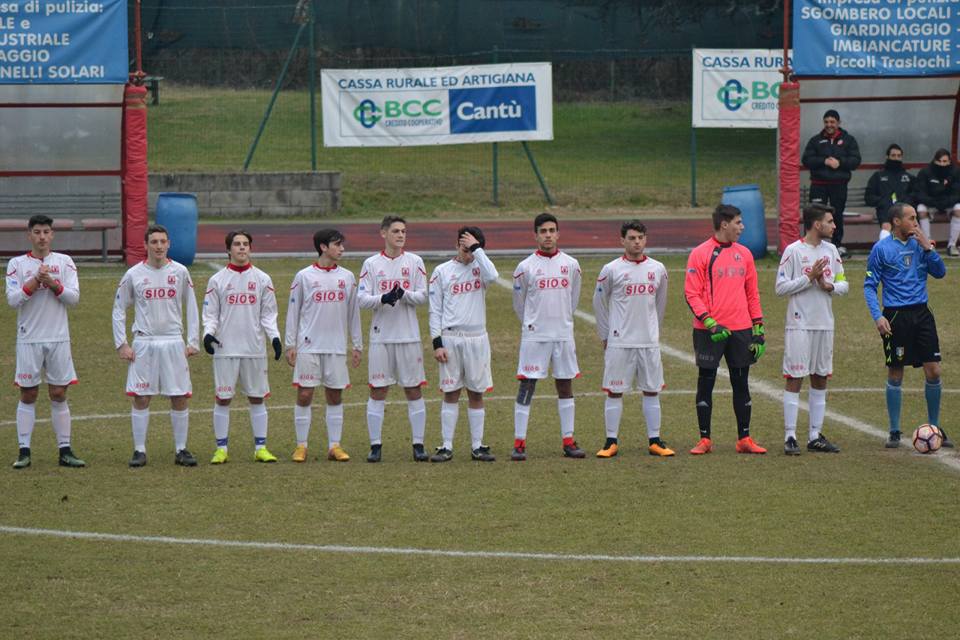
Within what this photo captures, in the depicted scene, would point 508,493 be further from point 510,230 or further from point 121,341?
point 510,230

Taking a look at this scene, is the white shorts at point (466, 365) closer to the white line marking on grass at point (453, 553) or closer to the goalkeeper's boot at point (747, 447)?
the goalkeeper's boot at point (747, 447)

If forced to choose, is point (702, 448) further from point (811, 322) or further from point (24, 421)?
point (24, 421)

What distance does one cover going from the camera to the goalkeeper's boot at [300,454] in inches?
512

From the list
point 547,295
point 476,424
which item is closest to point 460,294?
point 547,295

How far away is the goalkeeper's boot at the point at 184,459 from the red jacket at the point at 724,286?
4482mm

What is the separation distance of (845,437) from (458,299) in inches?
153

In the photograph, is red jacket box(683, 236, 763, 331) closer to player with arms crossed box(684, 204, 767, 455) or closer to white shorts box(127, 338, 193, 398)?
player with arms crossed box(684, 204, 767, 455)

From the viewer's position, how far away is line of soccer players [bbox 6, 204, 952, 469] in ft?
42.0

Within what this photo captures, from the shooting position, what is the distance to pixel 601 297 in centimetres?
1323

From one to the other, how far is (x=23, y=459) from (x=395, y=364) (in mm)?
3267

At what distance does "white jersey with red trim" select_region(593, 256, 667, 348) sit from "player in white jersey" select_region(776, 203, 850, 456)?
1113 mm

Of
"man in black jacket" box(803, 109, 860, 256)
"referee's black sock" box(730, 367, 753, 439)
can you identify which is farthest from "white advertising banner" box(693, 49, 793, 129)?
"referee's black sock" box(730, 367, 753, 439)

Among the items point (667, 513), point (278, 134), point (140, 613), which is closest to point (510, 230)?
point (278, 134)

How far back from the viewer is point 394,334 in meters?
12.9
